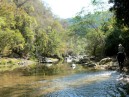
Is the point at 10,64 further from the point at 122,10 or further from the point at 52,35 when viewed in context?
the point at 122,10

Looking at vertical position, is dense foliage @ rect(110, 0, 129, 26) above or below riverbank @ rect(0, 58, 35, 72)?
above

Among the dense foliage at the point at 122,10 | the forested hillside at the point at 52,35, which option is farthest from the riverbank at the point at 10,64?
the dense foliage at the point at 122,10

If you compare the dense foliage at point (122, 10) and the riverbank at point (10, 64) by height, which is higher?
the dense foliage at point (122, 10)

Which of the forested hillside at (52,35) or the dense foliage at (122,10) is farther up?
the forested hillside at (52,35)

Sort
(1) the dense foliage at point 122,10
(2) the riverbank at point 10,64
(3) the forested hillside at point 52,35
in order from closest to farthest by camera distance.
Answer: (1) the dense foliage at point 122,10 → (3) the forested hillside at point 52,35 → (2) the riverbank at point 10,64

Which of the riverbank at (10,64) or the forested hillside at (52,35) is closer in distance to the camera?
the forested hillside at (52,35)

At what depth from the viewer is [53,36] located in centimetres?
9756

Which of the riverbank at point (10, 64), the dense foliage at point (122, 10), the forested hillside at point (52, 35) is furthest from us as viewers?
the riverbank at point (10, 64)

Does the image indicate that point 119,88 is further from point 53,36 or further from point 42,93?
point 53,36

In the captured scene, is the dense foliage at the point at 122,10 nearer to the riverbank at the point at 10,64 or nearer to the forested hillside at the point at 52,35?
the forested hillside at the point at 52,35

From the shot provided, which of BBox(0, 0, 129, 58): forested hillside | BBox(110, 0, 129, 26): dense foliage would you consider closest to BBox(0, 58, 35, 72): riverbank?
BBox(0, 0, 129, 58): forested hillside

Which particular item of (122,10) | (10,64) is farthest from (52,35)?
(122,10)

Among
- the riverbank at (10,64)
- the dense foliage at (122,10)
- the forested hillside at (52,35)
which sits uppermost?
the forested hillside at (52,35)

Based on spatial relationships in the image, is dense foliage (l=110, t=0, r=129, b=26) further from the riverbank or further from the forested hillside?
the riverbank
